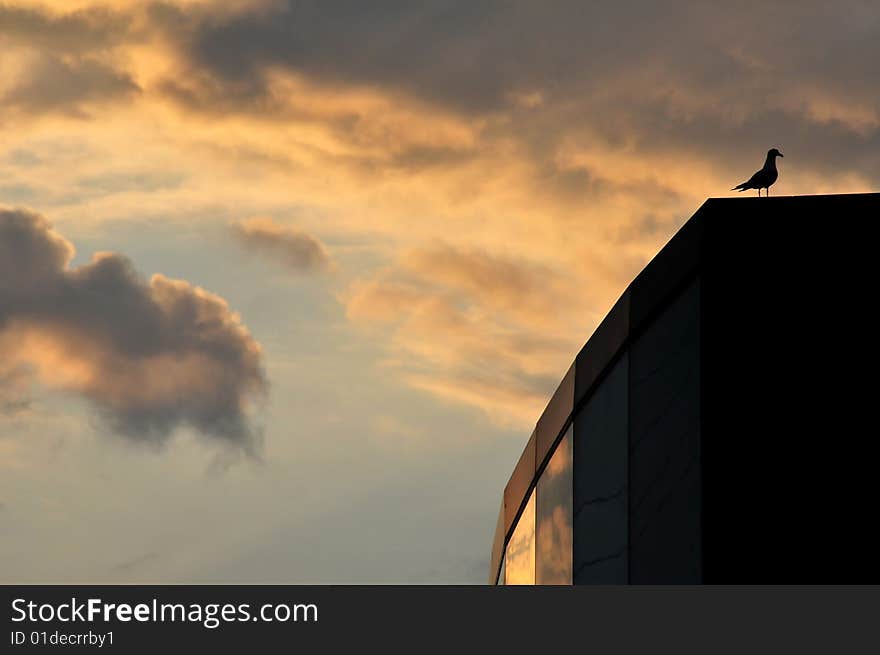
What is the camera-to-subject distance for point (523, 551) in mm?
33219

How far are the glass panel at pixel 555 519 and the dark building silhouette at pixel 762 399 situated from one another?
4461mm

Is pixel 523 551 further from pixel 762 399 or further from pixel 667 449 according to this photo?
pixel 762 399

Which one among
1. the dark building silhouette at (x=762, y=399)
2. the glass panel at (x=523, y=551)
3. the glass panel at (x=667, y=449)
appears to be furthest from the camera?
the glass panel at (x=523, y=551)

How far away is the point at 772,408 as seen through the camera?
21.7 meters

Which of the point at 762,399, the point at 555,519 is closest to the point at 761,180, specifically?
the point at 762,399

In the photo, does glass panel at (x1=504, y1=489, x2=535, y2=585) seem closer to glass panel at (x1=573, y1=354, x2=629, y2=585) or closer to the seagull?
glass panel at (x1=573, y1=354, x2=629, y2=585)

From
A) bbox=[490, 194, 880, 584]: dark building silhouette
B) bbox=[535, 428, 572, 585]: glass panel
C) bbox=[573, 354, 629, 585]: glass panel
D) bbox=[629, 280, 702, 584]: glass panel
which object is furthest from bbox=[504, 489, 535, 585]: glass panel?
bbox=[490, 194, 880, 584]: dark building silhouette

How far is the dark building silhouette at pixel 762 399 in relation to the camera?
21.2m

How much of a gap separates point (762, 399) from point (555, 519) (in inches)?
356

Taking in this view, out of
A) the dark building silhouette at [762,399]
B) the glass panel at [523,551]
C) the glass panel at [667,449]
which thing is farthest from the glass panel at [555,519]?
the dark building silhouette at [762,399]

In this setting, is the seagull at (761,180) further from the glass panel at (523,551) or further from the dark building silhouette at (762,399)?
the glass panel at (523,551)

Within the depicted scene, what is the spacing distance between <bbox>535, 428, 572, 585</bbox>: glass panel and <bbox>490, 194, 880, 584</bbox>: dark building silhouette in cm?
446
